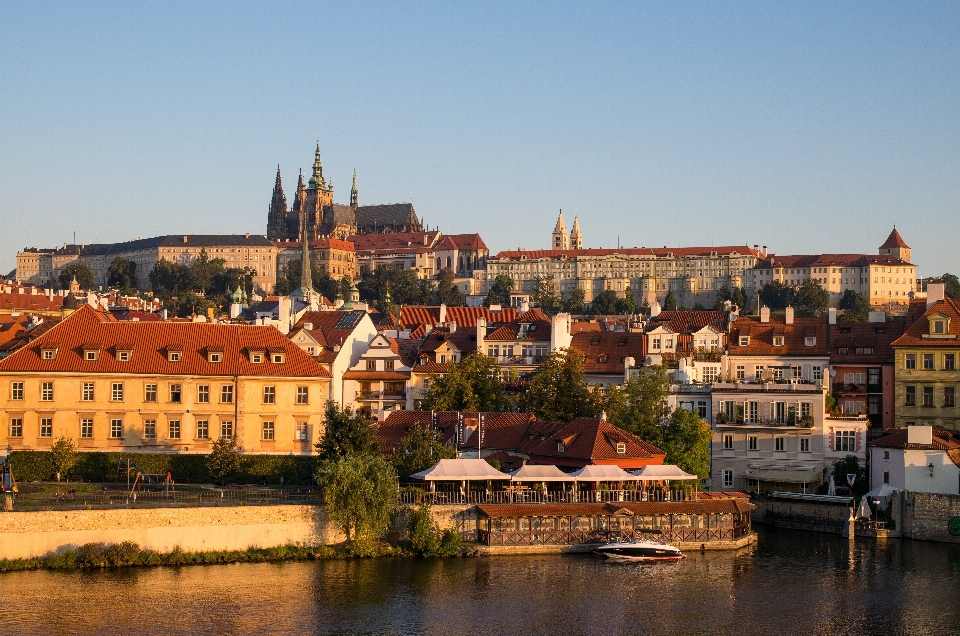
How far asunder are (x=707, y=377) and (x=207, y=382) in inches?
1142

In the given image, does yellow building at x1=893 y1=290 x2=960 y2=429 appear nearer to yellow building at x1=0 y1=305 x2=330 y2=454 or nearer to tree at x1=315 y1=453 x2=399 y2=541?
yellow building at x1=0 y1=305 x2=330 y2=454

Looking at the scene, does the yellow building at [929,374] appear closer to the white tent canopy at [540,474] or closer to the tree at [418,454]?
the white tent canopy at [540,474]

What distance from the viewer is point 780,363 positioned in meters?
78.4

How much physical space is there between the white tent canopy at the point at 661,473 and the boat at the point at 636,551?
13.4 feet

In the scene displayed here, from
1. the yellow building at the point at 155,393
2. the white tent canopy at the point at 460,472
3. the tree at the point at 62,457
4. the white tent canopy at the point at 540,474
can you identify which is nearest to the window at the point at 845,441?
the white tent canopy at the point at 540,474

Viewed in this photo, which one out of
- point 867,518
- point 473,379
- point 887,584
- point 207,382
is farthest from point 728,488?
point 207,382

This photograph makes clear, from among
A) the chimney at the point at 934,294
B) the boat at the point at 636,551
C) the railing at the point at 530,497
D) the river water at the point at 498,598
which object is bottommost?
the river water at the point at 498,598

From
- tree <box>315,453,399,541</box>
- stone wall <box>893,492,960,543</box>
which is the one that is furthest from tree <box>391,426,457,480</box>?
stone wall <box>893,492,960,543</box>

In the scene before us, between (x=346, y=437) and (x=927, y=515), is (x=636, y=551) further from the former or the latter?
(x=927, y=515)

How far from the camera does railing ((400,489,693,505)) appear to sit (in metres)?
55.2

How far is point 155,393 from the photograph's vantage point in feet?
214

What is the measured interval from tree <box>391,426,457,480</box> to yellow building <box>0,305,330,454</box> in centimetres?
748

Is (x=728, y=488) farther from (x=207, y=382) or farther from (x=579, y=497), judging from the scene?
(x=207, y=382)

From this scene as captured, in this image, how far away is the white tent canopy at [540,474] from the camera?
5638 cm
